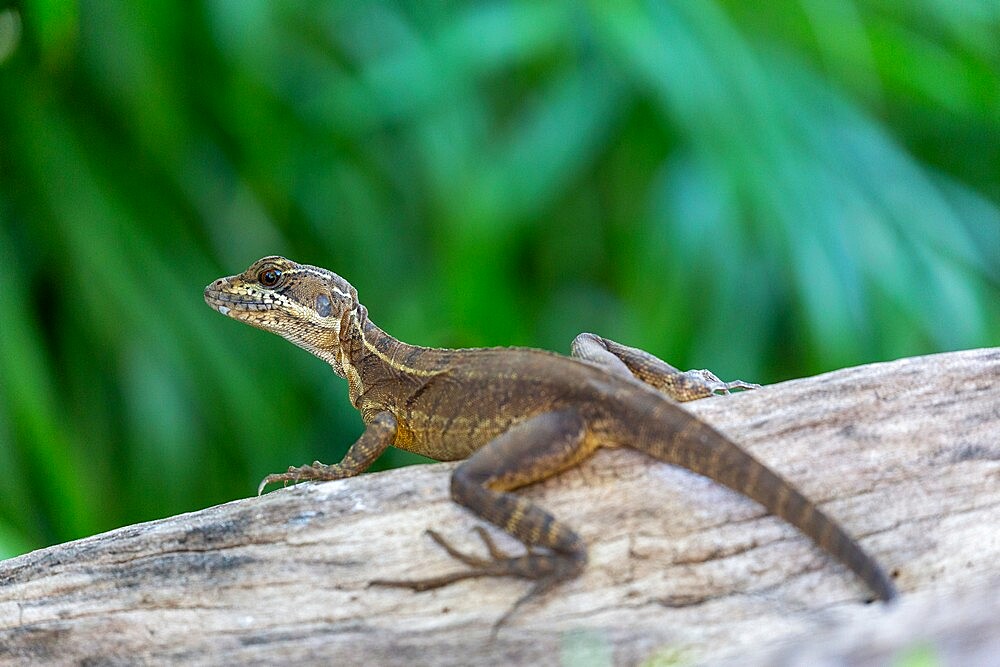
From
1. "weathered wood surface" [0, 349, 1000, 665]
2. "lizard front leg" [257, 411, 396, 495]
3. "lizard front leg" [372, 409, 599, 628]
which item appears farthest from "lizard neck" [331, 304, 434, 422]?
"lizard front leg" [372, 409, 599, 628]

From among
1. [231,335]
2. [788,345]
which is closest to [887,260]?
[788,345]

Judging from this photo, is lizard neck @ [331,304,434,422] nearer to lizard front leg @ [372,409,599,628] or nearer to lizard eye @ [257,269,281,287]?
lizard eye @ [257,269,281,287]

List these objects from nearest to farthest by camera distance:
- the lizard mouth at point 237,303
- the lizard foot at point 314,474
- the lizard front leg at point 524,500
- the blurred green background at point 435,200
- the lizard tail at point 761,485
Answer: the lizard tail at point 761,485, the lizard front leg at point 524,500, the lizard foot at point 314,474, the lizard mouth at point 237,303, the blurred green background at point 435,200

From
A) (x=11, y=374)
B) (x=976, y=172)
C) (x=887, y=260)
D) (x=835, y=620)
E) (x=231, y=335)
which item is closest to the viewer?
(x=835, y=620)

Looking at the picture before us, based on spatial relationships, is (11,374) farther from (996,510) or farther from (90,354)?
(996,510)

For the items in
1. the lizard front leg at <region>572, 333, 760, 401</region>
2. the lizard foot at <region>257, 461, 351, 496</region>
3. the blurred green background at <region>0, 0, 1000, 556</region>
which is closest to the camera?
the lizard foot at <region>257, 461, 351, 496</region>

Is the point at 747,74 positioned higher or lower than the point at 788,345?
higher

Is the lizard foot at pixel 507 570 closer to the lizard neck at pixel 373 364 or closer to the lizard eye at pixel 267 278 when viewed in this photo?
the lizard neck at pixel 373 364

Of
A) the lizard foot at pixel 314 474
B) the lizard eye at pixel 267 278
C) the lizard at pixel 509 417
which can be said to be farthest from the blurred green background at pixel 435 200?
the lizard foot at pixel 314 474
